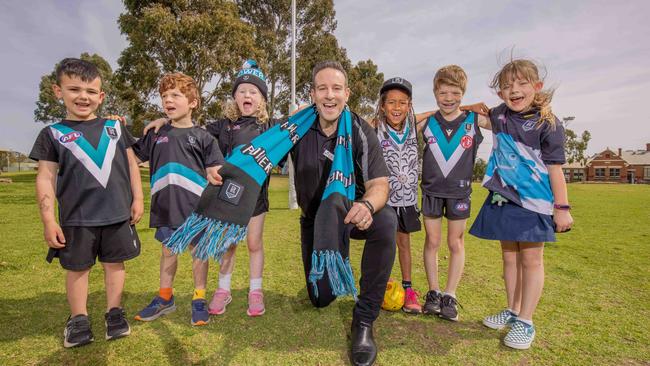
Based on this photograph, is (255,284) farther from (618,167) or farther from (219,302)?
(618,167)

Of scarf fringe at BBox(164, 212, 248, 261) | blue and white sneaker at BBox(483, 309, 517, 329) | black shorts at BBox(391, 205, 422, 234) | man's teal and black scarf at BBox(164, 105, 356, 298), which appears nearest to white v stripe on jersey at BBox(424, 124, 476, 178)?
black shorts at BBox(391, 205, 422, 234)

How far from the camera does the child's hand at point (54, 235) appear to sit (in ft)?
8.78

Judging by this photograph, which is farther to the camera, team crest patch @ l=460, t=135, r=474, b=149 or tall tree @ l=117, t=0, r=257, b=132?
tall tree @ l=117, t=0, r=257, b=132

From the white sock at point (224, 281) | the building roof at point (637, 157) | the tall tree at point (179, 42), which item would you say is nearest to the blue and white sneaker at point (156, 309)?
the white sock at point (224, 281)

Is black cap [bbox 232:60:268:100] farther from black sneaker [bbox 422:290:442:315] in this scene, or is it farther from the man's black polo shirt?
black sneaker [bbox 422:290:442:315]

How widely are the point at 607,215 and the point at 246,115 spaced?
13.0 meters

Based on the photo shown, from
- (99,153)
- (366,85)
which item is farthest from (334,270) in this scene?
(366,85)

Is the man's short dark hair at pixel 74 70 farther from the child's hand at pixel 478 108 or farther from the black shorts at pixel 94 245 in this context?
the child's hand at pixel 478 108

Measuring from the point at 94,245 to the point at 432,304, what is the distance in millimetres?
3005

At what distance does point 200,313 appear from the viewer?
122 inches

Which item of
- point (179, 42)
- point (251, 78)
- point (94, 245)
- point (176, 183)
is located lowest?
point (94, 245)

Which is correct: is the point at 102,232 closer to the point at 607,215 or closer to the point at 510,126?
the point at 510,126

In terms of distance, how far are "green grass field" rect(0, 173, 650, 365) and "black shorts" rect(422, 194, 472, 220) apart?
0.94 metres

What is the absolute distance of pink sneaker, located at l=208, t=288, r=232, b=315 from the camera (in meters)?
3.31
